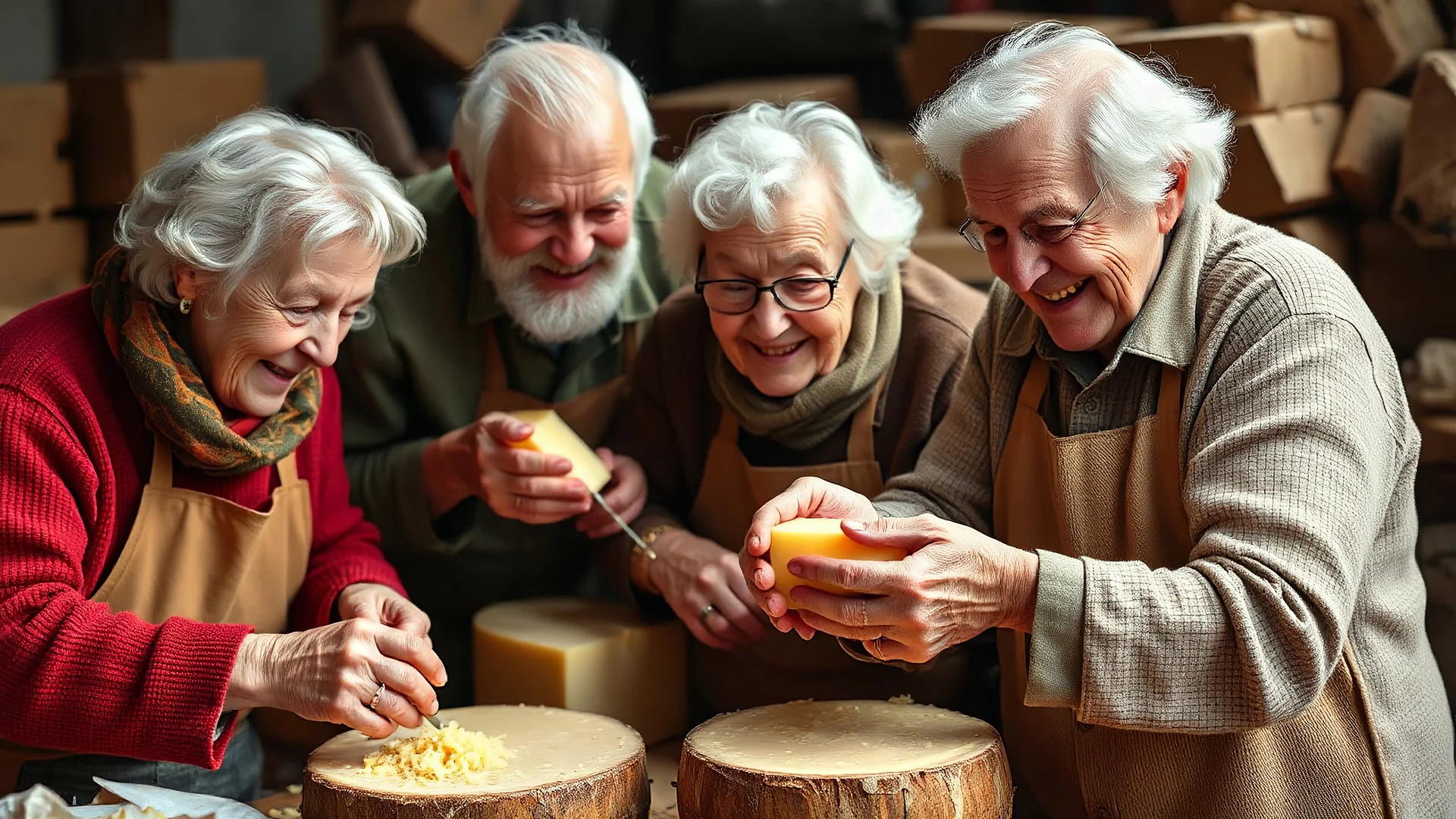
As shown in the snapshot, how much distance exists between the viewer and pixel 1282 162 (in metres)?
3.22

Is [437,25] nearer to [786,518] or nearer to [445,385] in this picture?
[445,385]

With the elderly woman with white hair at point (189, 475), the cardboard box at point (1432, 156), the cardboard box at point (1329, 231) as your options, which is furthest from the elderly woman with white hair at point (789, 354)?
the cardboard box at point (1432, 156)

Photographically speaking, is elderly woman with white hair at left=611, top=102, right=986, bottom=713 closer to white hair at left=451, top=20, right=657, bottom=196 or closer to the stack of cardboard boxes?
white hair at left=451, top=20, right=657, bottom=196

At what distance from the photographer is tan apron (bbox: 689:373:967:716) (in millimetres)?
2744

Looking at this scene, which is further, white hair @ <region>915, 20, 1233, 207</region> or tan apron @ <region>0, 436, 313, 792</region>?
tan apron @ <region>0, 436, 313, 792</region>

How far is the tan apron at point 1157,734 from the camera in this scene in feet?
6.87

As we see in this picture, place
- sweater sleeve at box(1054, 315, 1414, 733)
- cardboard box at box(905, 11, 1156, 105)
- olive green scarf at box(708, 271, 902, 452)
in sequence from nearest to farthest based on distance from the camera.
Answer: sweater sleeve at box(1054, 315, 1414, 733)
olive green scarf at box(708, 271, 902, 452)
cardboard box at box(905, 11, 1156, 105)

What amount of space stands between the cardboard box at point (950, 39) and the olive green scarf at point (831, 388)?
1.29 metres

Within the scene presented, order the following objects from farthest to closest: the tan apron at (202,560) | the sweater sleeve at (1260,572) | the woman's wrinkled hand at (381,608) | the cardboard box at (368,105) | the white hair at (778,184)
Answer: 1. the cardboard box at (368,105)
2. the white hair at (778,184)
3. the woman's wrinkled hand at (381,608)
4. the tan apron at (202,560)
5. the sweater sleeve at (1260,572)

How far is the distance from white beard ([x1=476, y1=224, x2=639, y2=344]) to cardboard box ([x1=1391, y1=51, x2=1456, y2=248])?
173 cm

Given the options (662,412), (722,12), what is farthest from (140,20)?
(662,412)

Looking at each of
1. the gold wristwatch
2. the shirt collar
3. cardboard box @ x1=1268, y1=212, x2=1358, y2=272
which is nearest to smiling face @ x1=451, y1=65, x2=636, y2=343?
the gold wristwatch

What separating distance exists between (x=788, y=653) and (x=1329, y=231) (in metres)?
1.72

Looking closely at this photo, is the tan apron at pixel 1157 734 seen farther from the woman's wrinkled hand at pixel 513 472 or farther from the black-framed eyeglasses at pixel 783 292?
the woman's wrinkled hand at pixel 513 472
